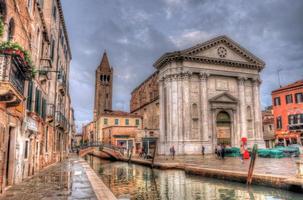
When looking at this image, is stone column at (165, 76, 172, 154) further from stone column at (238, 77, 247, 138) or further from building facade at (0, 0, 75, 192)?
building facade at (0, 0, 75, 192)

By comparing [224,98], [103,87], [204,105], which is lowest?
[204,105]

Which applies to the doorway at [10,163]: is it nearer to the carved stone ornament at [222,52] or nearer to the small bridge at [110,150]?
the small bridge at [110,150]

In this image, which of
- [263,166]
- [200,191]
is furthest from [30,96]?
[263,166]

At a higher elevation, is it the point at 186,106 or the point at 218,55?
the point at 218,55

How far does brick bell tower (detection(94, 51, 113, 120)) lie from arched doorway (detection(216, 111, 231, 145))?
45.1 meters

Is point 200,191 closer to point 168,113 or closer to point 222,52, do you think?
point 168,113

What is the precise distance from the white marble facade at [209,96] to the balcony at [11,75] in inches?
1011

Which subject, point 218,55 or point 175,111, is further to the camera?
point 218,55

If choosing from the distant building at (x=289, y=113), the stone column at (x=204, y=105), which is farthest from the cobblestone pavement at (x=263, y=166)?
the distant building at (x=289, y=113)

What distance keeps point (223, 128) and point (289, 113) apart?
11928 millimetres

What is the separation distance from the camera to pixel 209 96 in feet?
117

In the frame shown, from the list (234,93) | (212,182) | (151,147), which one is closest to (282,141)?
(234,93)

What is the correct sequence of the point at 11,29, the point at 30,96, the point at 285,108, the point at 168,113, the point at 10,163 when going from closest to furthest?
the point at 11,29 < the point at 10,163 < the point at 30,96 < the point at 168,113 < the point at 285,108

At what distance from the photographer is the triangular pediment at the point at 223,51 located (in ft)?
116
